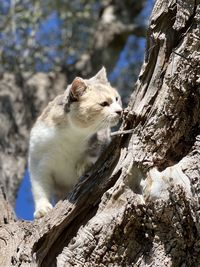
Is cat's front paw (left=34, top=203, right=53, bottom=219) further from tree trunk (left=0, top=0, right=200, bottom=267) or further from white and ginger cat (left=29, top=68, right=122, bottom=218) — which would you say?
tree trunk (left=0, top=0, right=200, bottom=267)

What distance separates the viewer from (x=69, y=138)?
5.28m

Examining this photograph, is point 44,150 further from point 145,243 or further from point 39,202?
point 145,243

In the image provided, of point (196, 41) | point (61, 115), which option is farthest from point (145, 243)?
point (61, 115)

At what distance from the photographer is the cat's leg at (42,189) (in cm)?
507

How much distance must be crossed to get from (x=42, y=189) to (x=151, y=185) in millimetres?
1932

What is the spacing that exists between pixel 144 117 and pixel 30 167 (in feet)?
6.37

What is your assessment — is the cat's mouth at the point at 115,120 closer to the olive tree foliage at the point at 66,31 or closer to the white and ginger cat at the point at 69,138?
the white and ginger cat at the point at 69,138

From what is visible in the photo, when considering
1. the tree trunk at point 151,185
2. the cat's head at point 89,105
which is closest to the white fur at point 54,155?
the cat's head at point 89,105

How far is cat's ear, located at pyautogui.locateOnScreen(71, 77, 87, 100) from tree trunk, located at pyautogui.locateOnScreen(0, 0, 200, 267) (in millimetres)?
1409

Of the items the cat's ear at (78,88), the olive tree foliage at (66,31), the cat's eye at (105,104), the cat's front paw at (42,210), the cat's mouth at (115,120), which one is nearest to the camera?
the cat's front paw at (42,210)

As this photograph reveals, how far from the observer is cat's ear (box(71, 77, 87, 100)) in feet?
17.0

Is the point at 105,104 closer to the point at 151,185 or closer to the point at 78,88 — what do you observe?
the point at 78,88

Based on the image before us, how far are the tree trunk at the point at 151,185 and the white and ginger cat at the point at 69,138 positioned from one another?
1303mm

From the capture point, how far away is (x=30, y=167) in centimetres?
532
